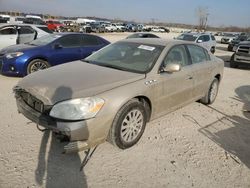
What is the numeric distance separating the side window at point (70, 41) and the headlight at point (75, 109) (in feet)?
17.7

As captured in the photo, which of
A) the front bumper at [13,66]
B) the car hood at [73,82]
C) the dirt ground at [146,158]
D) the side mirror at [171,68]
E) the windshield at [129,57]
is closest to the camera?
the dirt ground at [146,158]

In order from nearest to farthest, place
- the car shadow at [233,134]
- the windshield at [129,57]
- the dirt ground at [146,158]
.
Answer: the dirt ground at [146,158] → the car shadow at [233,134] → the windshield at [129,57]

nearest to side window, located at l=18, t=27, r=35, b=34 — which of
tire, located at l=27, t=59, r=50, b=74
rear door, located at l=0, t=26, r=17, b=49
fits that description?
rear door, located at l=0, t=26, r=17, b=49

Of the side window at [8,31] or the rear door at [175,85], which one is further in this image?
the side window at [8,31]

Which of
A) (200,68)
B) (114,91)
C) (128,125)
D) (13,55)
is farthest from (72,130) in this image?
(13,55)

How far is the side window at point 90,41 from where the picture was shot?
8.82 m

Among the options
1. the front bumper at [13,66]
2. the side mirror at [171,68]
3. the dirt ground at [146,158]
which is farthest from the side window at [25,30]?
the side mirror at [171,68]

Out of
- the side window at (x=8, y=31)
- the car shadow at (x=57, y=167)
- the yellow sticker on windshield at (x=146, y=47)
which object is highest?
the yellow sticker on windshield at (x=146, y=47)

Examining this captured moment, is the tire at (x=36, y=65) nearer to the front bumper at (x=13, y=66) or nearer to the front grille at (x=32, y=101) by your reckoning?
the front bumper at (x=13, y=66)

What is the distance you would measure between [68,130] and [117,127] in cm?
70

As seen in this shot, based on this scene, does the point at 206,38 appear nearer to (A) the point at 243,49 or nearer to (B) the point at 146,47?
(A) the point at 243,49

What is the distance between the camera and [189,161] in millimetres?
3633

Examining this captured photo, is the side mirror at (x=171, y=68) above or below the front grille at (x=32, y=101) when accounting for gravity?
above

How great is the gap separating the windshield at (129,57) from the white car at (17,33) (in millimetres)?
7116
